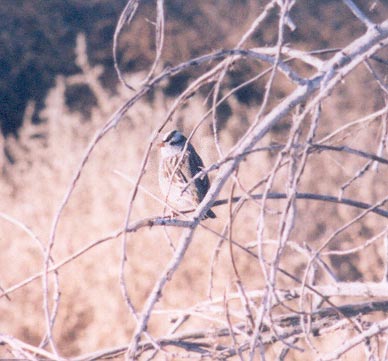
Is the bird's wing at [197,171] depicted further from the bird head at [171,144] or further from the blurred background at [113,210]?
the blurred background at [113,210]

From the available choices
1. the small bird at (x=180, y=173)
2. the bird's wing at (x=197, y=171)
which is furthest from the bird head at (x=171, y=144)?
the bird's wing at (x=197, y=171)

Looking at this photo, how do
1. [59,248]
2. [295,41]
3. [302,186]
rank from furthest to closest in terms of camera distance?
1. [295,41]
2. [302,186]
3. [59,248]

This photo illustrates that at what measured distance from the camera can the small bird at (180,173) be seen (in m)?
3.32

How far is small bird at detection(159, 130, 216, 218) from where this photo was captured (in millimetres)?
3322

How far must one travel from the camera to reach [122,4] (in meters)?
11.5

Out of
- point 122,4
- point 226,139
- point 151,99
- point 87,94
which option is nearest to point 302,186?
point 226,139

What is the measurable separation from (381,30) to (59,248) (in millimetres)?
4587

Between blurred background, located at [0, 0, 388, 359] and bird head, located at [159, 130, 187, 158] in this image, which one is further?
blurred background, located at [0, 0, 388, 359]

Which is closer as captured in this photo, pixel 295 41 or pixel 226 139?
pixel 226 139

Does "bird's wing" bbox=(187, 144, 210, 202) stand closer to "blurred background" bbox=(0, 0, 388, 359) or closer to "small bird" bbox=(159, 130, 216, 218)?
"small bird" bbox=(159, 130, 216, 218)

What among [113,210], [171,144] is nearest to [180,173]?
[171,144]

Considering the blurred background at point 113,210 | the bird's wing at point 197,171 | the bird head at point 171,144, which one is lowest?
the bird's wing at point 197,171

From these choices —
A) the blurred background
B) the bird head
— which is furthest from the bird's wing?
the blurred background

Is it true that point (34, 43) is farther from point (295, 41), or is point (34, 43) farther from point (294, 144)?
point (294, 144)
